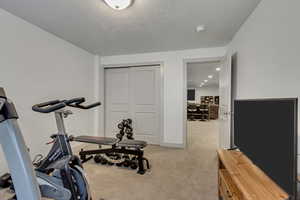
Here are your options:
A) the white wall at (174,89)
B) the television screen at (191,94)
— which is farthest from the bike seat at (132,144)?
the television screen at (191,94)

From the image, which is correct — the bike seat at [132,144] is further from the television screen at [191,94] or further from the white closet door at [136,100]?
the television screen at [191,94]

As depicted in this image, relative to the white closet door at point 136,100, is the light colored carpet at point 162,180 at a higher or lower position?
lower

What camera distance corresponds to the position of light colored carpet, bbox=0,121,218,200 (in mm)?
1775

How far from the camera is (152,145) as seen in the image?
3.74 m

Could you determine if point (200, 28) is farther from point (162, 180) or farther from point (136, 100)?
point (162, 180)

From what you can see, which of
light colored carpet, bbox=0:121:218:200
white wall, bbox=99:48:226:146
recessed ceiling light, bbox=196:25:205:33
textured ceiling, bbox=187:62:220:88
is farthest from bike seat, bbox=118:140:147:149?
textured ceiling, bbox=187:62:220:88

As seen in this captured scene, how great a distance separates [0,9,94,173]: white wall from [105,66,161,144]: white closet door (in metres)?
0.91

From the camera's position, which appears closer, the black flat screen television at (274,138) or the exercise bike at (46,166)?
the exercise bike at (46,166)

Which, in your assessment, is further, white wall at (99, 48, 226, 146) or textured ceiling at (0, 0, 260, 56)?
white wall at (99, 48, 226, 146)

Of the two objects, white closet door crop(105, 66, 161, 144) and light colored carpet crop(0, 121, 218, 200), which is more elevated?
white closet door crop(105, 66, 161, 144)

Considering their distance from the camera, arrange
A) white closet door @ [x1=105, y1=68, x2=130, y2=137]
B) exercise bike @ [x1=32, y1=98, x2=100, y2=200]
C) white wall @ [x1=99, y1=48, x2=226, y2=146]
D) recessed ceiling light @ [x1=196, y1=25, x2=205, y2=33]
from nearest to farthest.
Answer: exercise bike @ [x1=32, y1=98, x2=100, y2=200], recessed ceiling light @ [x1=196, y1=25, x2=205, y2=33], white wall @ [x1=99, y1=48, x2=226, y2=146], white closet door @ [x1=105, y1=68, x2=130, y2=137]

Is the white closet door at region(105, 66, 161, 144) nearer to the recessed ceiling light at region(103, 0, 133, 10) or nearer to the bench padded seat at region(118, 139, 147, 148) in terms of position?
the bench padded seat at region(118, 139, 147, 148)

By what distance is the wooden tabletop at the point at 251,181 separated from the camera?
894 mm

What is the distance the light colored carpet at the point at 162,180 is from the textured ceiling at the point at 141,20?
7.66 feet
